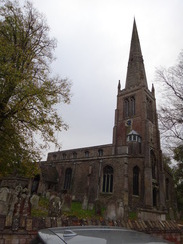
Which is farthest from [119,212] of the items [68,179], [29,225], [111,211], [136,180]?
[68,179]

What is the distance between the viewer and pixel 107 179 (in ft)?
80.3

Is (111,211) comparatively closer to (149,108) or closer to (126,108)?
(126,108)

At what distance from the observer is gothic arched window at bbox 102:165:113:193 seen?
77.9ft

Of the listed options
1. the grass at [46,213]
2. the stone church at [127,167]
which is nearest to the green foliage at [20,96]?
the grass at [46,213]

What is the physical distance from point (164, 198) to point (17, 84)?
26922 millimetres

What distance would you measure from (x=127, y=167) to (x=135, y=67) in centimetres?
2478

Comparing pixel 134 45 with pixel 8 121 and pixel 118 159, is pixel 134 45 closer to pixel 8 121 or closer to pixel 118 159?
pixel 118 159

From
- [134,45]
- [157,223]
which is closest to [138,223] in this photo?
[157,223]

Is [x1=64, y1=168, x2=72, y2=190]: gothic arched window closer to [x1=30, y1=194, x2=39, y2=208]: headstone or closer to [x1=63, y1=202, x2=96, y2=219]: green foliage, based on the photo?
[x1=63, y1=202, x2=96, y2=219]: green foliage

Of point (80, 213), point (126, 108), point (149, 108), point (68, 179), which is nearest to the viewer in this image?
point (80, 213)

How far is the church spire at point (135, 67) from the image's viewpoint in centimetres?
3720

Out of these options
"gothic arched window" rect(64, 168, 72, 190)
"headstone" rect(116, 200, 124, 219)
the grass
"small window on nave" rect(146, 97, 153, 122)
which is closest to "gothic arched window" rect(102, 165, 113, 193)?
"gothic arched window" rect(64, 168, 72, 190)

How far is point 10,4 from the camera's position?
32.9ft

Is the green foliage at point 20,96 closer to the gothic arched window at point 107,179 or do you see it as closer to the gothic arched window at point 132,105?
the gothic arched window at point 107,179
